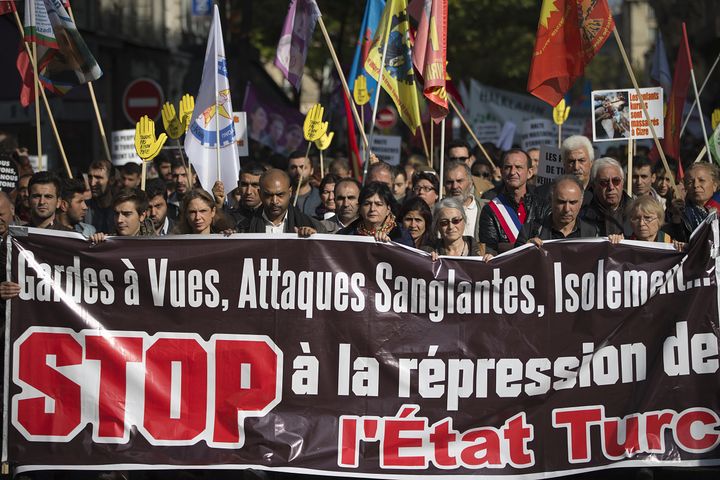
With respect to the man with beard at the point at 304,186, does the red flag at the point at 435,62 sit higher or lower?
higher

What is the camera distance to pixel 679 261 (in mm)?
7625

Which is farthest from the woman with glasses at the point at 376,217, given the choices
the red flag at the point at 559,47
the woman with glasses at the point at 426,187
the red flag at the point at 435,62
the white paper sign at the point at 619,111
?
the white paper sign at the point at 619,111

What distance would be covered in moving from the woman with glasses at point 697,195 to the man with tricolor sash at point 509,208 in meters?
0.96

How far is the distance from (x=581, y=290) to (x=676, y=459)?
1004 millimetres

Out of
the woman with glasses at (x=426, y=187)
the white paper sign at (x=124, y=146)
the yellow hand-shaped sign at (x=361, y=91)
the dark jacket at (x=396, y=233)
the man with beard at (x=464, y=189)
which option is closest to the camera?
the dark jacket at (x=396, y=233)

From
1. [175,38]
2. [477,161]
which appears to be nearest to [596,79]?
[175,38]

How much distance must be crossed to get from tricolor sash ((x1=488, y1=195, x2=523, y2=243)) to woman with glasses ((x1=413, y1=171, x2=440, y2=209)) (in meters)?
0.86

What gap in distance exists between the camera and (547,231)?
8.23 meters

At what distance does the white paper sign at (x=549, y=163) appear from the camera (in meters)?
10.9

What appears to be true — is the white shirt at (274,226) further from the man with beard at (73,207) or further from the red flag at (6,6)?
the red flag at (6,6)

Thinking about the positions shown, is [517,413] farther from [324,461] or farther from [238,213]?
[238,213]

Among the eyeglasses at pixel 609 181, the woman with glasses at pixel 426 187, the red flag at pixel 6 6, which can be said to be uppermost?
the red flag at pixel 6 6

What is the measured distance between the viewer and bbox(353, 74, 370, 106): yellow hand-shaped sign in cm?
1322

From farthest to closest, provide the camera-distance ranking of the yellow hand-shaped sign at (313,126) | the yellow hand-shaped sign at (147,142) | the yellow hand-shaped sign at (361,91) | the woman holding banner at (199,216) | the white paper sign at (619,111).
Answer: the yellow hand-shaped sign at (361,91) < the yellow hand-shaped sign at (313,126) < the white paper sign at (619,111) < the yellow hand-shaped sign at (147,142) < the woman holding banner at (199,216)
